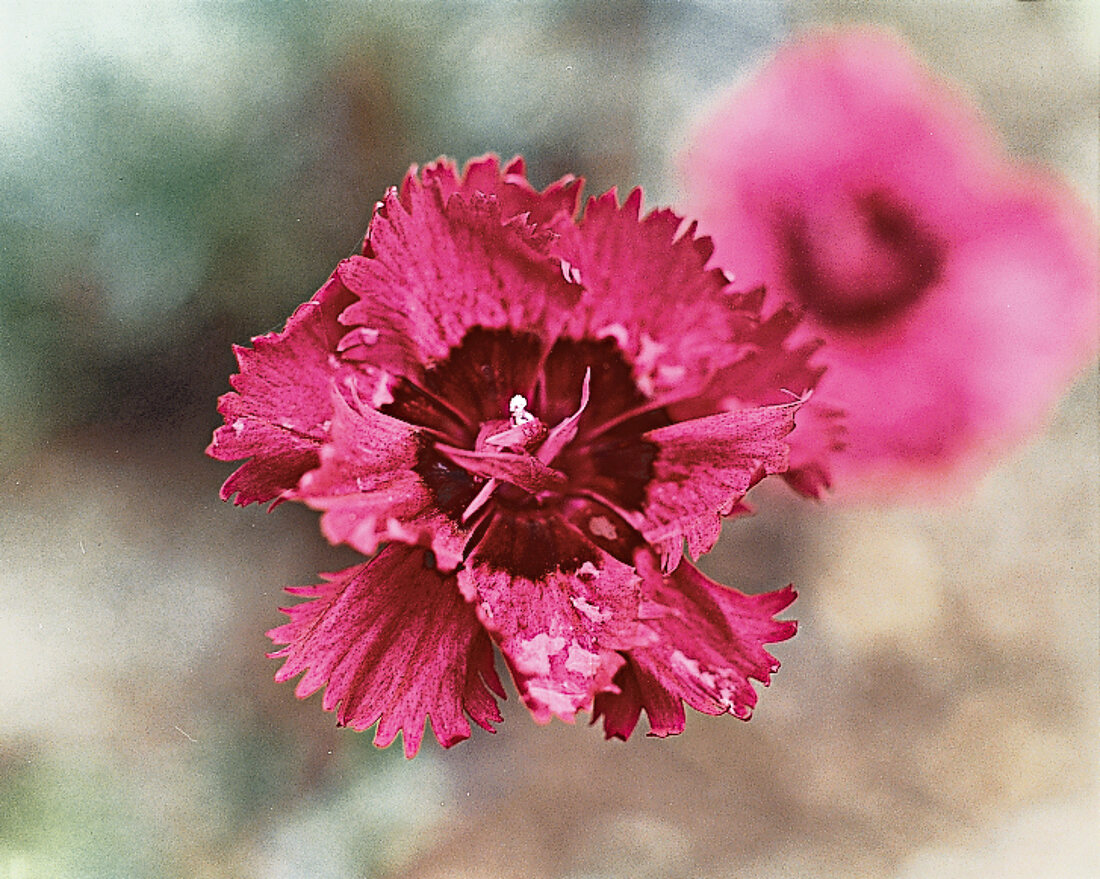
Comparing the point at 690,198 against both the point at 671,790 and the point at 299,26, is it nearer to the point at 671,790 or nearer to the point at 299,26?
the point at 299,26

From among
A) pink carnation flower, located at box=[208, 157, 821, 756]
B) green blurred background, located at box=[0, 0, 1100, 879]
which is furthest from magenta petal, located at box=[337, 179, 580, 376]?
green blurred background, located at box=[0, 0, 1100, 879]

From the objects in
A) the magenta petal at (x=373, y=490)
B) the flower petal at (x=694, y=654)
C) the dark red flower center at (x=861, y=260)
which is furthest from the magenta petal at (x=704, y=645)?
the dark red flower center at (x=861, y=260)

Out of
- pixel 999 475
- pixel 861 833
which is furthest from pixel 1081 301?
pixel 861 833

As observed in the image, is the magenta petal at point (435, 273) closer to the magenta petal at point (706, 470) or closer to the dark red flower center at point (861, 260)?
the magenta petal at point (706, 470)

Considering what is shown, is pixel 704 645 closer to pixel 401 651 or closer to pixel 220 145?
pixel 401 651

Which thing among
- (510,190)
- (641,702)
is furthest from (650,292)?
(641,702)

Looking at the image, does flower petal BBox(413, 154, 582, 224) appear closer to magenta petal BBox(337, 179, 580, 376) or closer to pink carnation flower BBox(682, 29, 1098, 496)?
magenta petal BBox(337, 179, 580, 376)
